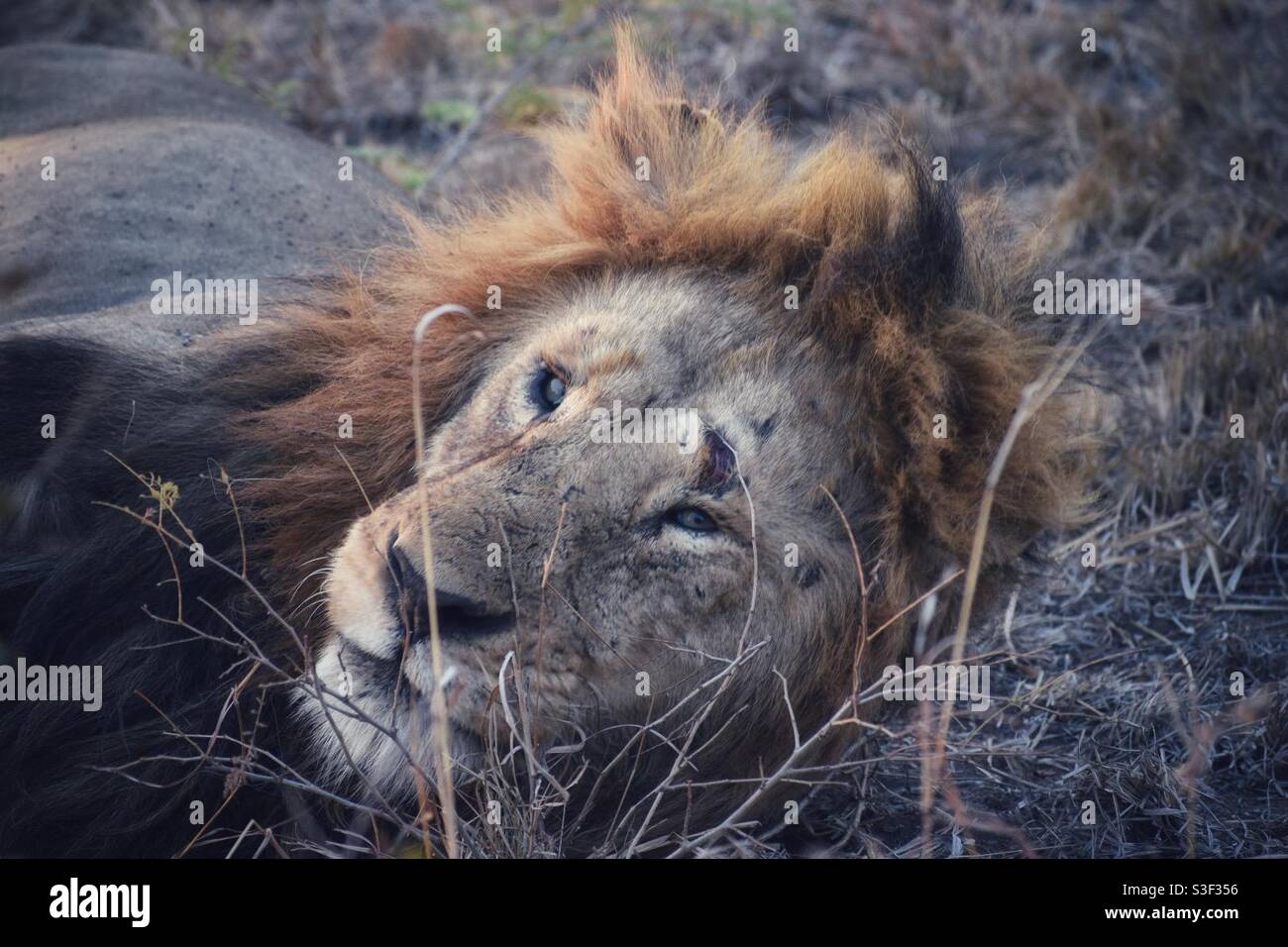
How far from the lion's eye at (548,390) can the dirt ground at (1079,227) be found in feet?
2.91

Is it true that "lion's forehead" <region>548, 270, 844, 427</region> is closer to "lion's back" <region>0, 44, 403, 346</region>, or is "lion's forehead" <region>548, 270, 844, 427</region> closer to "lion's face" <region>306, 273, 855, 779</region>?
"lion's face" <region>306, 273, 855, 779</region>

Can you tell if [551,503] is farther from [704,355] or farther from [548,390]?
[704,355]

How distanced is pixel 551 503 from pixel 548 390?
0.35 metres

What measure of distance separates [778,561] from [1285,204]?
11.7 ft

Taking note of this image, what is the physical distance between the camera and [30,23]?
22.8 feet

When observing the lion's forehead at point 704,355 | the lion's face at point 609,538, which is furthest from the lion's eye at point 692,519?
the lion's forehead at point 704,355

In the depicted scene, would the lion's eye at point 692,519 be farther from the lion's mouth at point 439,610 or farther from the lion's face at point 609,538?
the lion's mouth at point 439,610

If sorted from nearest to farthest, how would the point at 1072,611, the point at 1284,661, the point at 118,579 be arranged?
1. the point at 118,579
2. the point at 1284,661
3. the point at 1072,611

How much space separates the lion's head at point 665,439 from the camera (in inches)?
93.1

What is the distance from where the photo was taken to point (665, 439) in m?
2.48

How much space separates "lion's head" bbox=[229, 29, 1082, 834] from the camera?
237 cm

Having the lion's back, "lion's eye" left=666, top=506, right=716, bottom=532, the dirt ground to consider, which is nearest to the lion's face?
"lion's eye" left=666, top=506, right=716, bottom=532
